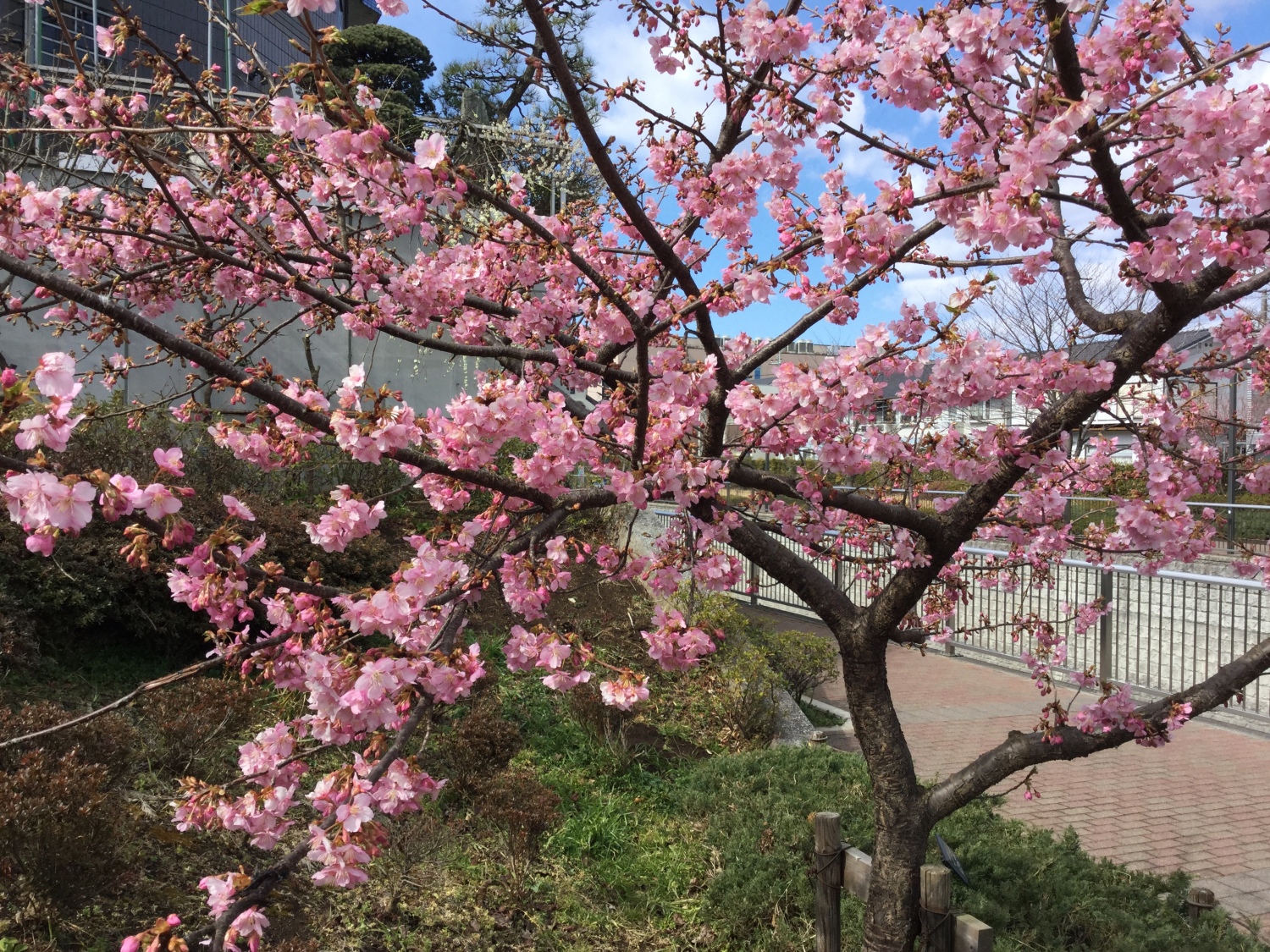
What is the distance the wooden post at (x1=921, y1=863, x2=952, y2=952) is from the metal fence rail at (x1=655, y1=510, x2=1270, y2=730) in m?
2.79

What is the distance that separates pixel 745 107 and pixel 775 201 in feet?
2.72

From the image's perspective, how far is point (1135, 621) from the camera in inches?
409

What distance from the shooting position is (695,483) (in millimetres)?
2504

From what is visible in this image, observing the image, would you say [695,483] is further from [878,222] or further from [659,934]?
[659,934]

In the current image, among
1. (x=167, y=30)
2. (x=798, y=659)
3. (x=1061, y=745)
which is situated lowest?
(x=798, y=659)

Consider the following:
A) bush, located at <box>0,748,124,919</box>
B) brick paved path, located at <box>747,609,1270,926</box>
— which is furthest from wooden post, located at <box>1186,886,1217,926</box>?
bush, located at <box>0,748,124,919</box>

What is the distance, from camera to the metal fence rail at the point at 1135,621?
817cm

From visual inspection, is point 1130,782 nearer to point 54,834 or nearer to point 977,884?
point 977,884

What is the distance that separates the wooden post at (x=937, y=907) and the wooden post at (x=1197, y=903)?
5.78ft

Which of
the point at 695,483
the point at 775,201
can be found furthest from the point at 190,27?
the point at 695,483

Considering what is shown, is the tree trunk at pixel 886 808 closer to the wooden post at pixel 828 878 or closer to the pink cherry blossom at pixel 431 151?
the wooden post at pixel 828 878

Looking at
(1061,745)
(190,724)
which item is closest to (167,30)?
(190,724)

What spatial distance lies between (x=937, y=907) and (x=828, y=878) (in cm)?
55

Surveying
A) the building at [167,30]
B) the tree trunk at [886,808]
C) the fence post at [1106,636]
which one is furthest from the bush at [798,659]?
the building at [167,30]
